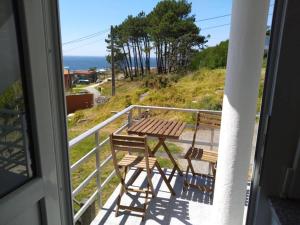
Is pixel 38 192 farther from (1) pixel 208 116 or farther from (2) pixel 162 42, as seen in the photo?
(2) pixel 162 42

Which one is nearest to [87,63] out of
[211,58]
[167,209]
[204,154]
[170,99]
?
[211,58]

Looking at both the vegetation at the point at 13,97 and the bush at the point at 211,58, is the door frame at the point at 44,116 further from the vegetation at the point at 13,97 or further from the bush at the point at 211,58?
the bush at the point at 211,58

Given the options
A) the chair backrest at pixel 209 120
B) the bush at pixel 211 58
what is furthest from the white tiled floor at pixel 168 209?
the bush at pixel 211 58

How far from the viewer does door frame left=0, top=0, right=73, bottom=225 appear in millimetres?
773

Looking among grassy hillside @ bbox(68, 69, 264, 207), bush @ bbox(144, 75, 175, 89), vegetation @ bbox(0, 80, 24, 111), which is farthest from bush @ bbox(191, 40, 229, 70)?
vegetation @ bbox(0, 80, 24, 111)

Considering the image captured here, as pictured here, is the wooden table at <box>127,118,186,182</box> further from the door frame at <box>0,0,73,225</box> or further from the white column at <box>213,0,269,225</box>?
the door frame at <box>0,0,73,225</box>

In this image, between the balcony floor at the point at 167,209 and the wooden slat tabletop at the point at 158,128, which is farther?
the wooden slat tabletop at the point at 158,128

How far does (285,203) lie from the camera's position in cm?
55

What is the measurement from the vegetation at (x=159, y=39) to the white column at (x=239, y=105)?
380 inches

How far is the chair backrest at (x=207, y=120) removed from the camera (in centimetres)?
291

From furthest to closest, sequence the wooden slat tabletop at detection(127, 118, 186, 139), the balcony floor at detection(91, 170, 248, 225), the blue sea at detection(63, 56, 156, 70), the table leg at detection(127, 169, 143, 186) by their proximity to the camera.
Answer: the blue sea at detection(63, 56, 156, 70), the table leg at detection(127, 169, 143, 186), the wooden slat tabletop at detection(127, 118, 186, 139), the balcony floor at detection(91, 170, 248, 225)

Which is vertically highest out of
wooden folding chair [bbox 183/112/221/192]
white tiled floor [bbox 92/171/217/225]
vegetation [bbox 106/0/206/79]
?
vegetation [bbox 106/0/206/79]

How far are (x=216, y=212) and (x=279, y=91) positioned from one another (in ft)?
4.65

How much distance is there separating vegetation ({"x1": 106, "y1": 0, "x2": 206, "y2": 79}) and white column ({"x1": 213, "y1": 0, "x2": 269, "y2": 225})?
9.64 metres
